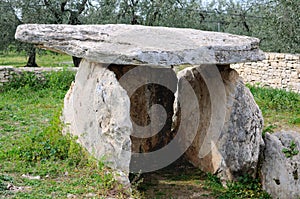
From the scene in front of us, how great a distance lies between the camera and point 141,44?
6.22 meters

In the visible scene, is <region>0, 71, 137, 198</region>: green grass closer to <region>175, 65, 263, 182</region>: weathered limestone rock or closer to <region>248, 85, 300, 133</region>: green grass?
<region>175, 65, 263, 182</region>: weathered limestone rock

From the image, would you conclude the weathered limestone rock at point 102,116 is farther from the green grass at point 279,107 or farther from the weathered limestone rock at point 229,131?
the green grass at point 279,107

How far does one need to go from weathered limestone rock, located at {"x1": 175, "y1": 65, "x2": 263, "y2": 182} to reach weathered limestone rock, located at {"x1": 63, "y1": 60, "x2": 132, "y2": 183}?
1.86 m

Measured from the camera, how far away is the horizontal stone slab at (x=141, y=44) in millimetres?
5938

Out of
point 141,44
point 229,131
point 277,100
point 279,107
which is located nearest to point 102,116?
point 141,44

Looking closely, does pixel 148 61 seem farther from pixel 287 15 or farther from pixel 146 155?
pixel 287 15

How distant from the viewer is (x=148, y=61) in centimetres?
580

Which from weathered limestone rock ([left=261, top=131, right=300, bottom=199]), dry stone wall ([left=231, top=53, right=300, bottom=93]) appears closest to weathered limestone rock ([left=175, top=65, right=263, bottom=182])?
weathered limestone rock ([left=261, top=131, right=300, bottom=199])

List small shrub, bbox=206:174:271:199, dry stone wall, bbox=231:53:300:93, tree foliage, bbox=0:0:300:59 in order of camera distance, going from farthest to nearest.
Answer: tree foliage, bbox=0:0:300:59, dry stone wall, bbox=231:53:300:93, small shrub, bbox=206:174:271:199

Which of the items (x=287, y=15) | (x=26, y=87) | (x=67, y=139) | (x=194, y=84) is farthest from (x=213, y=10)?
(x=67, y=139)

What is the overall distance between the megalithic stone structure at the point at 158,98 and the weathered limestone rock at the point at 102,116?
1cm

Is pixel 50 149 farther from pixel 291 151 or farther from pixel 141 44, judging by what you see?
pixel 291 151

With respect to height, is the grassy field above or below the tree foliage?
below

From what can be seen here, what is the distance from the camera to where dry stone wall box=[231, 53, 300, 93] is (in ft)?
44.4
